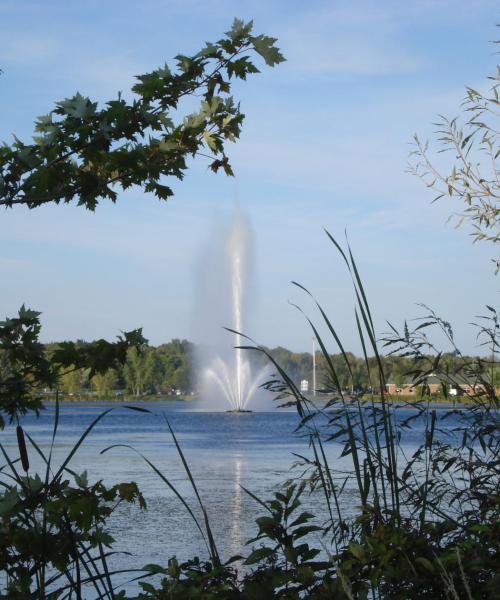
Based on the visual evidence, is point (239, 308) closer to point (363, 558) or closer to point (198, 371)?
point (198, 371)

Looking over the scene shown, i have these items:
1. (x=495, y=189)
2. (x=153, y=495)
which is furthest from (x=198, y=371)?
(x=495, y=189)

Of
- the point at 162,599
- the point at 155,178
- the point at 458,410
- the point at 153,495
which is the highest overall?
the point at 155,178

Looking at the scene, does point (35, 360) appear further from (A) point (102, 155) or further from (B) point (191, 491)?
(B) point (191, 491)

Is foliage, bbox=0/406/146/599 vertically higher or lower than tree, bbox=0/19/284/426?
lower

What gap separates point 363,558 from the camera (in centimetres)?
261

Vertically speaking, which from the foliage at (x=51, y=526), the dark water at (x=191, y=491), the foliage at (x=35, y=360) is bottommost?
the dark water at (x=191, y=491)

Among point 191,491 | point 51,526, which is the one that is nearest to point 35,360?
point 51,526

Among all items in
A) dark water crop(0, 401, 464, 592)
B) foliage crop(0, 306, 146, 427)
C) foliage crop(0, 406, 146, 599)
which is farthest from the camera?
dark water crop(0, 401, 464, 592)

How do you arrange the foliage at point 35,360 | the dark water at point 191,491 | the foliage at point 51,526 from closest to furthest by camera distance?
the foliage at point 51,526 → the foliage at point 35,360 → the dark water at point 191,491

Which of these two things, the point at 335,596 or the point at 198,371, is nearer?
the point at 335,596

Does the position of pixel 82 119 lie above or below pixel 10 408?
above

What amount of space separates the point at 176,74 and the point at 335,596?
2.03 metres

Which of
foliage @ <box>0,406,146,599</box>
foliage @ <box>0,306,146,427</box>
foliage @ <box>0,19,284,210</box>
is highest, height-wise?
foliage @ <box>0,19,284,210</box>

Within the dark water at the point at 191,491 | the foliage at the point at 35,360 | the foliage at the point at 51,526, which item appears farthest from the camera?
the dark water at the point at 191,491
